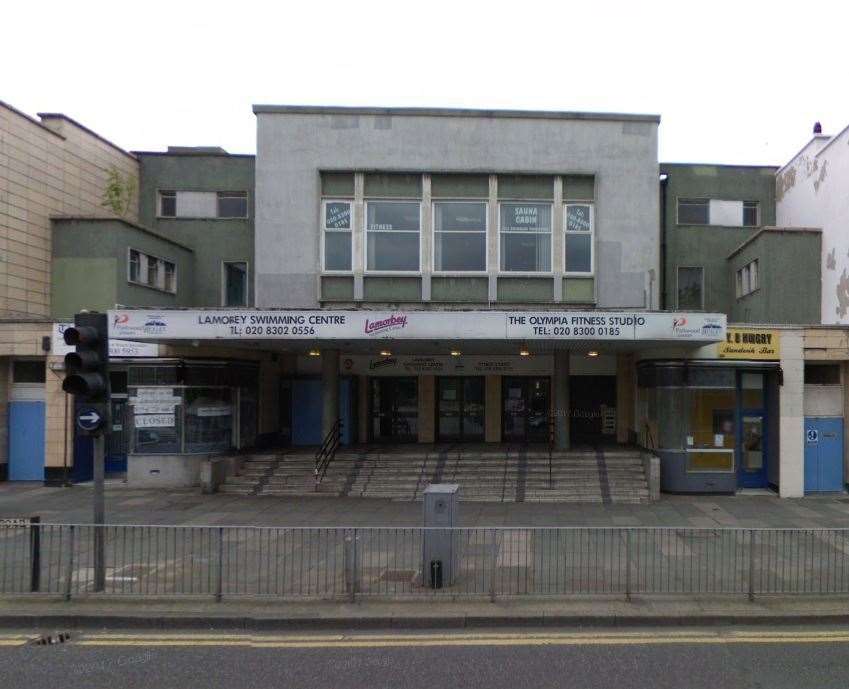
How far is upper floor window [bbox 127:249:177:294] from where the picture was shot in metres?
18.1

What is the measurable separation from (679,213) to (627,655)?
1866 cm

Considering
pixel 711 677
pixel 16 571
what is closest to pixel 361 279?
pixel 16 571

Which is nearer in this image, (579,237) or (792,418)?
(792,418)

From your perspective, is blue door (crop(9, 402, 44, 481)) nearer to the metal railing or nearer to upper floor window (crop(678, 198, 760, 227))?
the metal railing

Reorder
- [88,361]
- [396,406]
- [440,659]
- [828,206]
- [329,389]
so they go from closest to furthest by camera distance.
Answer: [440,659] → [88,361] → [329,389] → [828,206] → [396,406]

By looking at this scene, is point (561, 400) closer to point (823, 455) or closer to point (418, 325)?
point (418, 325)

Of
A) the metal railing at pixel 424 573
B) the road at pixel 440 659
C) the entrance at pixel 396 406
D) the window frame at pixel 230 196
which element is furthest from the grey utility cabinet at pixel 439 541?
the window frame at pixel 230 196

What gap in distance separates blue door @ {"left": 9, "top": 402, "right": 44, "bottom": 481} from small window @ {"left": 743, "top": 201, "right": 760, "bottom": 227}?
22907 millimetres

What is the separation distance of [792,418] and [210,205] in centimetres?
1838

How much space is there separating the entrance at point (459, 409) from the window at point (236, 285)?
7633 millimetres

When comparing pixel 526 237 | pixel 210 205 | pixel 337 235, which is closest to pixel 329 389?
pixel 337 235

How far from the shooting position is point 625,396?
18125mm

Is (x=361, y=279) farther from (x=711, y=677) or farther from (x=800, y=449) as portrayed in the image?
(x=711, y=677)

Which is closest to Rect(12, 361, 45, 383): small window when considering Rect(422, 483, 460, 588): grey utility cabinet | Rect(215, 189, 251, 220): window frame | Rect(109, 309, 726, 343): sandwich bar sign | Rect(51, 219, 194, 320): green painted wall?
Rect(51, 219, 194, 320): green painted wall
